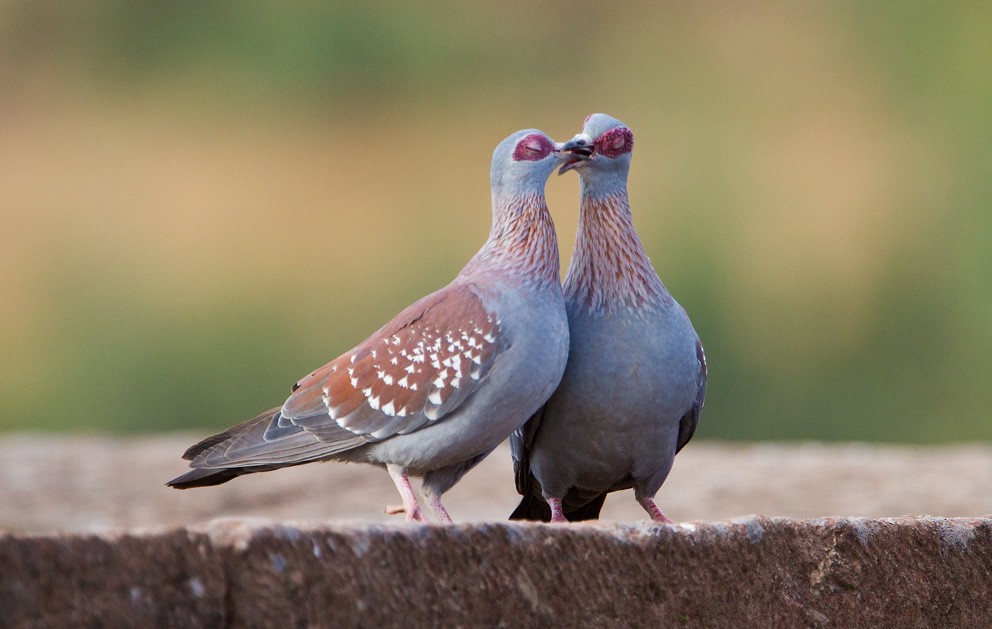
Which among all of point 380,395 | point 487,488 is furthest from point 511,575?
point 487,488

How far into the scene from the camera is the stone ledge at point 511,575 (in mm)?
1511

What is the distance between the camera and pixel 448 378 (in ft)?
9.46

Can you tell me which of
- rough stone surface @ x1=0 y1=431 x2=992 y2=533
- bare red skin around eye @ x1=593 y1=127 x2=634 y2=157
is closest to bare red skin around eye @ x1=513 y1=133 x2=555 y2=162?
bare red skin around eye @ x1=593 y1=127 x2=634 y2=157

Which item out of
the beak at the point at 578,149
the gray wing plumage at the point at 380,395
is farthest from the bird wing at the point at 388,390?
the beak at the point at 578,149

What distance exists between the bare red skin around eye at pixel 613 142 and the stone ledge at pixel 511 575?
117 cm

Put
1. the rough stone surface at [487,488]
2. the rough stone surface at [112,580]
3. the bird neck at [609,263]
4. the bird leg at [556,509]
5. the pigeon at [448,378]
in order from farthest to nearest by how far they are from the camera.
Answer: the rough stone surface at [487,488] < the bird leg at [556,509] < the bird neck at [609,263] < the pigeon at [448,378] < the rough stone surface at [112,580]

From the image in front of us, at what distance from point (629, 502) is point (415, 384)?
3595mm

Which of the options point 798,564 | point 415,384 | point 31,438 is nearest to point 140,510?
point 31,438

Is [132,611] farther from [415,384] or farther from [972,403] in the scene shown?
[972,403]

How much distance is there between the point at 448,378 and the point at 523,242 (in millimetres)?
428

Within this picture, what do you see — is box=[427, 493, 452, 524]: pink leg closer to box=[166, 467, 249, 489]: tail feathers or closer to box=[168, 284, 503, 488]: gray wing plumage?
box=[168, 284, 503, 488]: gray wing plumage

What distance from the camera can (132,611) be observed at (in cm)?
152

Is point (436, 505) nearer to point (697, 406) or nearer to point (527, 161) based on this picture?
point (697, 406)

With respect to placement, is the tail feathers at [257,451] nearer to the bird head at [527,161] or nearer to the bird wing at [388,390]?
the bird wing at [388,390]
